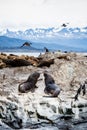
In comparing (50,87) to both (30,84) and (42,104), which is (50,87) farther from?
(42,104)

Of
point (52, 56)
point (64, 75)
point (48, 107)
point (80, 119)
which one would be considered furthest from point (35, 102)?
point (52, 56)

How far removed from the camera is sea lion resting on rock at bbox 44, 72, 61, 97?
666 inches

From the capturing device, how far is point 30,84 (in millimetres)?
17438

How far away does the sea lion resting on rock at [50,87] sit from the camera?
16.9 m

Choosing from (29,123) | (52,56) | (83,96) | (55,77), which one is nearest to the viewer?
(29,123)

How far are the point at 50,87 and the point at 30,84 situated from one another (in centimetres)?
81

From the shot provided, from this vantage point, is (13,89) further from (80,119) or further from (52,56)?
(52,56)

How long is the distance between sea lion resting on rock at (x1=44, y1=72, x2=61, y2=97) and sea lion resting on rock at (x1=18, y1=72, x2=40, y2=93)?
434mm

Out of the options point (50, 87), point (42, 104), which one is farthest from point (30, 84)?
point (42, 104)

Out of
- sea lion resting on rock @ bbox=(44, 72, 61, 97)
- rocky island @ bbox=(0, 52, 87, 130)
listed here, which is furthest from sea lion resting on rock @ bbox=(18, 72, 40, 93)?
sea lion resting on rock @ bbox=(44, 72, 61, 97)

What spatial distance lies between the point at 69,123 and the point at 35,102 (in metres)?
1.46

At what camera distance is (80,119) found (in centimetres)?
1630

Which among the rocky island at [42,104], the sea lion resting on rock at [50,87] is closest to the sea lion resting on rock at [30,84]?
the rocky island at [42,104]

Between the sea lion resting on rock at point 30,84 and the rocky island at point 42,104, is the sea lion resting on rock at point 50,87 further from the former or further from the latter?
the sea lion resting on rock at point 30,84
